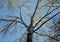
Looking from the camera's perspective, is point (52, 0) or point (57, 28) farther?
point (57, 28)

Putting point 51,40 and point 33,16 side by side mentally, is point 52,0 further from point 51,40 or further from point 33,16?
point 51,40

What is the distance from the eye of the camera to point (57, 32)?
2003 centimetres

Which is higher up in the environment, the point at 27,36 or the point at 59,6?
the point at 59,6

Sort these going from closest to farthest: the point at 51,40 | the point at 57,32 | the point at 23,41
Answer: the point at 23,41, the point at 51,40, the point at 57,32

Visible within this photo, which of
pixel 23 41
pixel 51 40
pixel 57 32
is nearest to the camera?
pixel 23 41

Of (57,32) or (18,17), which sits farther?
(57,32)

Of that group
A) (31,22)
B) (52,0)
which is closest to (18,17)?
(31,22)

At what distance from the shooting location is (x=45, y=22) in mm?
18406

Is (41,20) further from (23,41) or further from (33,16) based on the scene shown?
(23,41)

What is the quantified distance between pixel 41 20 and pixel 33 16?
2.22 ft

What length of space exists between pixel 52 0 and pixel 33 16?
1842 millimetres

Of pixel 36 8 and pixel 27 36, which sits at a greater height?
pixel 36 8

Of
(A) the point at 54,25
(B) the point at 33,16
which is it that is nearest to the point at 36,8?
(B) the point at 33,16

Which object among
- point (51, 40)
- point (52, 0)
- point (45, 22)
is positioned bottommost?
point (51, 40)
